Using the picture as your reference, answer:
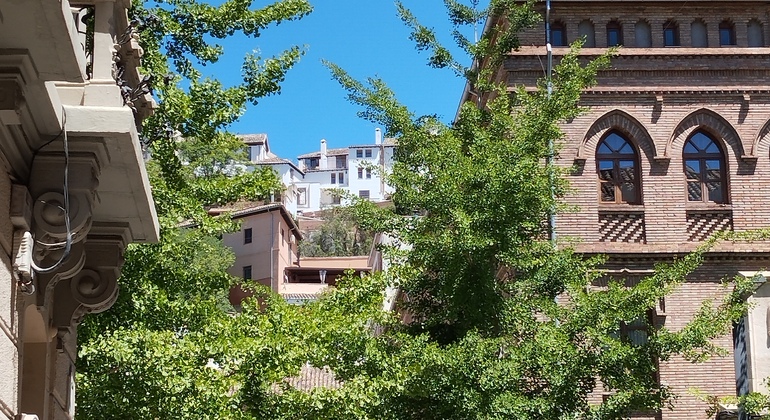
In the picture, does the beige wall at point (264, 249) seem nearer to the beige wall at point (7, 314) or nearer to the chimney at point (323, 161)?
the beige wall at point (7, 314)

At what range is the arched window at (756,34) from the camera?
81.4 feet

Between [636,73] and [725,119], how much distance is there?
186cm

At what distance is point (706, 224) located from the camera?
78.9ft

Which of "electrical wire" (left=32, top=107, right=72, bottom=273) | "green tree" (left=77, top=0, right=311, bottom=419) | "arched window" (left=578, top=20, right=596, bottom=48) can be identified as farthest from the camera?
"arched window" (left=578, top=20, right=596, bottom=48)

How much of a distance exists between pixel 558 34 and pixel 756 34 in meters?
3.83

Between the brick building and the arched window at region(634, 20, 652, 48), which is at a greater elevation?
the arched window at region(634, 20, 652, 48)

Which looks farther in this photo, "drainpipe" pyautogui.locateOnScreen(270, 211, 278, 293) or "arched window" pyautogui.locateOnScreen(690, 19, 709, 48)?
"drainpipe" pyautogui.locateOnScreen(270, 211, 278, 293)

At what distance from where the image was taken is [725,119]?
2414 centimetres

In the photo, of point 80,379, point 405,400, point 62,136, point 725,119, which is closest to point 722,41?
point 725,119

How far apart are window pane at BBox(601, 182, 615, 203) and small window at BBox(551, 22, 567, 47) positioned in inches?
111

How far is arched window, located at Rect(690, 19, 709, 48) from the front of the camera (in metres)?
24.8

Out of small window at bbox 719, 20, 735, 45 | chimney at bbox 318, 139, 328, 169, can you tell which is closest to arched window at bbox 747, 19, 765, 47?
small window at bbox 719, 20, 735, 45

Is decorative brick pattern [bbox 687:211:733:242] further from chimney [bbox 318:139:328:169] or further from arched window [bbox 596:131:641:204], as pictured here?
chimney [bbox 318:139:328:169]

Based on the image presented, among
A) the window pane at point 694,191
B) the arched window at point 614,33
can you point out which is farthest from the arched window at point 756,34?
the window pane at point 694,191
